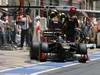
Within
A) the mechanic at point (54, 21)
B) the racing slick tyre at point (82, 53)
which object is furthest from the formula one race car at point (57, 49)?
the mechanic at point (54, 21)

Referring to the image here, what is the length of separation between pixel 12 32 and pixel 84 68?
8.17m

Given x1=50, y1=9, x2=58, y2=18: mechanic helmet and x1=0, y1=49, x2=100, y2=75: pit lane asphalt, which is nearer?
x1=0, y1=49, x2=100, y2=75: pit lane asphalt

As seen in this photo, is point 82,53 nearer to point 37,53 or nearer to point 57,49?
point 57,49

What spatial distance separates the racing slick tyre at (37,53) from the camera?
1961cm

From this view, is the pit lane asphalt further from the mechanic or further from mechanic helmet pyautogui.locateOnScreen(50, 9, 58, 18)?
mechanic helmet pyautogui.locateOnScreen(50, 9, 58, 18)

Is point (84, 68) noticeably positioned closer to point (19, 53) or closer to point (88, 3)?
point (19, 53)

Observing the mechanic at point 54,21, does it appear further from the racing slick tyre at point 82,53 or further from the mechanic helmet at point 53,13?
the racing slick tyre at point 82,53

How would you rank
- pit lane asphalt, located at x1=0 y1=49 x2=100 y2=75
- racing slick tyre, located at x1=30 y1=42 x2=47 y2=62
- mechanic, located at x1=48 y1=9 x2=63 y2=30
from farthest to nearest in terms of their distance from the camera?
1. mechanic, located at x1=48 y1=9 x2=63 y2=30
2. racing slick tyre, located at x1=30 y1=42 x2=47 y2=62
3. pit lane asphalt, located at x1=0 y1=49 x2=100 y2=75

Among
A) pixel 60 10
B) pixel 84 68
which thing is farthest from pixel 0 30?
pixel 84 68

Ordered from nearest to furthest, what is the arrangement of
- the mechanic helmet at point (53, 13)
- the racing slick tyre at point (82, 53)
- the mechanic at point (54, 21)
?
1. the racing slick tyre at point (82, 53)
2. the mechanic at point (54, 21)
3. the mechanic helmet at point (53, 13)

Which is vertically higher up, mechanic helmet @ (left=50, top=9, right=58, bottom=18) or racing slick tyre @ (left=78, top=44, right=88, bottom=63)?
mechanic helmet @ (left=50, top=9, right=58, bottom=18)

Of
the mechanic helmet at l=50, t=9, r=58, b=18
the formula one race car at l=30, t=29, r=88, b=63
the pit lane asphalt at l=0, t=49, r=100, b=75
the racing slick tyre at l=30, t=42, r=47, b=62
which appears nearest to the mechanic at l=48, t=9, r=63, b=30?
the mechanic helmet at l=50, t=9, r=58, b=18

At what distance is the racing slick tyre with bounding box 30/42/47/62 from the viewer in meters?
19.6

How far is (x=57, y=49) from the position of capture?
65.7 feet
